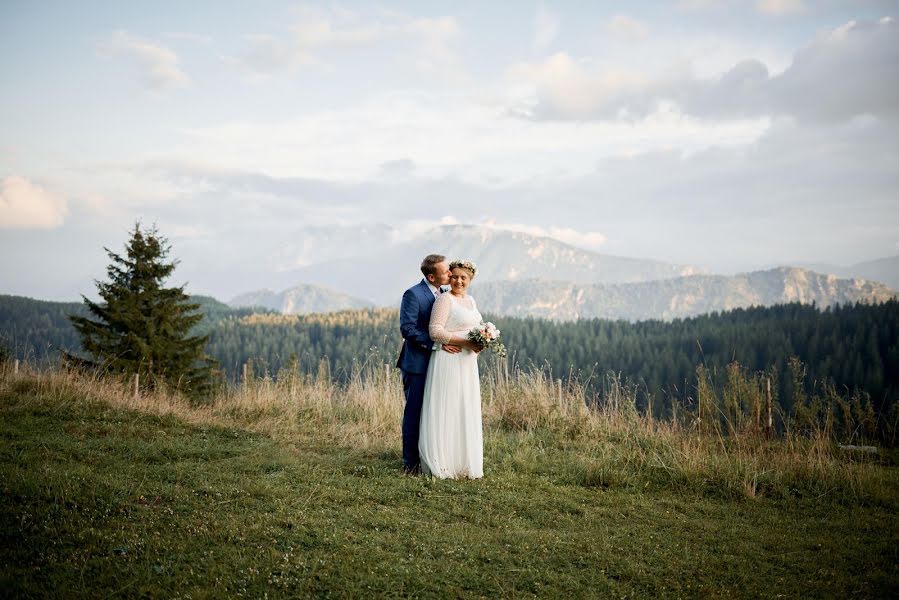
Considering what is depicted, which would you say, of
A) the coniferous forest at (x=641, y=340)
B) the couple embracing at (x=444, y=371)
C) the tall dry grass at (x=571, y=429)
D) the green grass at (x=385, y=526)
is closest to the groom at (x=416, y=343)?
the couple embracing at (x=444, y=371)

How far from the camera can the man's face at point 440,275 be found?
331 inches

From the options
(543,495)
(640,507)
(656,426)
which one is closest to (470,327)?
(543,495)

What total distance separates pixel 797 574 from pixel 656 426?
645 centimetres

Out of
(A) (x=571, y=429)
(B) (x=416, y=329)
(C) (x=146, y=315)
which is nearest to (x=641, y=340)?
(C) (x=146, y=315)

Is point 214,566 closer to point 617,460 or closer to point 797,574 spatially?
point 797,574

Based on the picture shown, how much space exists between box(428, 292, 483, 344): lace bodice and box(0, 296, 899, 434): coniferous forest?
6425cm

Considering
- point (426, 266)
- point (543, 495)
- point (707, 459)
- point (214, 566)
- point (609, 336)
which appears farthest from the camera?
point (609, 336)

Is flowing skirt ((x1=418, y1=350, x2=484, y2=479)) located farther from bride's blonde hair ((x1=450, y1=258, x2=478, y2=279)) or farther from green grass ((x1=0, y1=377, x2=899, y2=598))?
bride's blonde hair ((x1=450, y1=258, x2=478, y2=279))

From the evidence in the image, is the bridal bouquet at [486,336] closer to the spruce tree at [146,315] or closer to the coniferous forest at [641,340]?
the spruce tree at [146,315]

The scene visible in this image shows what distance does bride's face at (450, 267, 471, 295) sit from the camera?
325 inches

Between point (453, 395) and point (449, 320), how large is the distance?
0.99 meters

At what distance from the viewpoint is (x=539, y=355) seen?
11194cm

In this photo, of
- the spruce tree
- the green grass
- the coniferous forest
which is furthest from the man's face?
the coniferous forest

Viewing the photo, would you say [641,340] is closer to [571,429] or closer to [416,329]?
[571,429]
